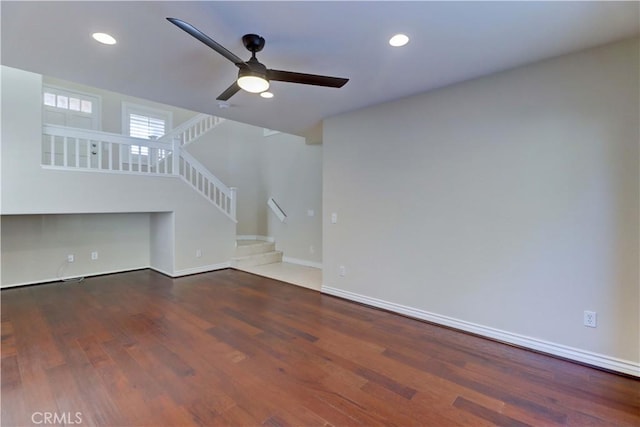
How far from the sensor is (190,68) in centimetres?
270

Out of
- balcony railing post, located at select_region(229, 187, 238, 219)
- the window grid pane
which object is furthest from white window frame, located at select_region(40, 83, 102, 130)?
balcony railing post, located at select_region(229, 187, 238, 219)

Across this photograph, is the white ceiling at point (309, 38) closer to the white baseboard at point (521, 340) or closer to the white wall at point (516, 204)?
the white wall at point (516, 204)

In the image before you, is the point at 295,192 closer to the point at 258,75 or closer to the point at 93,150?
the point at 93,150

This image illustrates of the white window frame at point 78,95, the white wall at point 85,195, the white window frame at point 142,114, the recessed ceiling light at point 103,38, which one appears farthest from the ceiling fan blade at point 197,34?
the white window frame at point 78,95

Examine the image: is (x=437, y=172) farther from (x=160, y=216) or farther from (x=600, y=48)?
(x=160, y=216)

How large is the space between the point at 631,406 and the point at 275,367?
237 centimetres

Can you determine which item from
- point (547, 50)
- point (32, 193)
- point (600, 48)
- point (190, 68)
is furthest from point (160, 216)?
point (600, 48)

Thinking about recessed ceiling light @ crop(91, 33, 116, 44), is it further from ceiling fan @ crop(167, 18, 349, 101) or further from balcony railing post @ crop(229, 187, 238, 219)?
balcony railing post @ crop(229, 187, 238, 219)

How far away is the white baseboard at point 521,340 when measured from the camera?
7.41 ft

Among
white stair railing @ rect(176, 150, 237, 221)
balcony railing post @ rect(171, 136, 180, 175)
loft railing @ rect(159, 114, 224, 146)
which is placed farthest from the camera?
loft railing @ rect(159, 114, 224, 146)

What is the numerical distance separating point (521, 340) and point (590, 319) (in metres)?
0.54

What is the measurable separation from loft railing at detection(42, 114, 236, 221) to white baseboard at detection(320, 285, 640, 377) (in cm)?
364

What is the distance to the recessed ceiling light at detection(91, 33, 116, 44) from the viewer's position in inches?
85.9

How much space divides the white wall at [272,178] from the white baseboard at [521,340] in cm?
263
